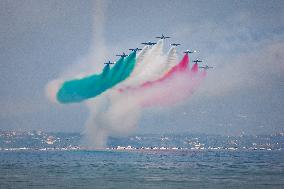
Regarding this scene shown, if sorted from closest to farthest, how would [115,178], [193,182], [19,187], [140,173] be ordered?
1. [19,187]
2. [193,182]
3. [115,178]
4. [140,173]

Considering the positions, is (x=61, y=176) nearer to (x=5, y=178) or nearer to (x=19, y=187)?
(x=5, y=178)

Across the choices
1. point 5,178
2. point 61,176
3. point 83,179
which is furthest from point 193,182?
Result: point 5,178

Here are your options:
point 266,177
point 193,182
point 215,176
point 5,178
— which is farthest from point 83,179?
point 266,177

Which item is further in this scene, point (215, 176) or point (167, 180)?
point (215, 176)

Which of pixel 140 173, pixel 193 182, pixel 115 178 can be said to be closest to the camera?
pixel 193 182

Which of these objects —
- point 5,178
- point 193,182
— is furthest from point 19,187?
point 193,182

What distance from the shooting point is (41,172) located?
143750 millimetres

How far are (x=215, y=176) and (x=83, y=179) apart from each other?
33.5m

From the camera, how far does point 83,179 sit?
123 metres

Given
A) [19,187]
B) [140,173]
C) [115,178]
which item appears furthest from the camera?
[140,173]

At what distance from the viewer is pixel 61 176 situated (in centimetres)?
13038

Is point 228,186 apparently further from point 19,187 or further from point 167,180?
point 19,187

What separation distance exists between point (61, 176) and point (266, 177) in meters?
49.8

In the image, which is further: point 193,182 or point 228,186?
point 193,182
